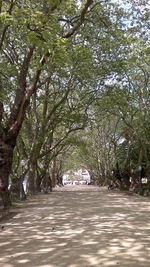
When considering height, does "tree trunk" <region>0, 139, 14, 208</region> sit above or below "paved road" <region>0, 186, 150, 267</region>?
above

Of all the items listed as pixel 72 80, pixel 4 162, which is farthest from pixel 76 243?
pixel 72 80

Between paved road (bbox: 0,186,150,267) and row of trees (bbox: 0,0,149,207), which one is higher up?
row of trees (bbox: 0,0,149,207)

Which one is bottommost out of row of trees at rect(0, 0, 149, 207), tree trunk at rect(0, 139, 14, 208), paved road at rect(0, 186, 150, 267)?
paved road at rect(0, 186, 150, 267)

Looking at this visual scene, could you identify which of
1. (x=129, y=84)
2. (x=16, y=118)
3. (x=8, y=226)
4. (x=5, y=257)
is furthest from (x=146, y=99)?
(x=5, y=257)

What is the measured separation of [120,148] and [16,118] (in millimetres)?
18503

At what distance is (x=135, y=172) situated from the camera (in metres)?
27.3

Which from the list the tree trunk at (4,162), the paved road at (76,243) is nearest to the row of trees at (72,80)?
the tree trunk at (4,162)

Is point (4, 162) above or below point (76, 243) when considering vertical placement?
→ above

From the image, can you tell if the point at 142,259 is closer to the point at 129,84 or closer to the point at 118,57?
the point at 118,57

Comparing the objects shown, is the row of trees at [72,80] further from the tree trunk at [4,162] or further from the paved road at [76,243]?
the paved road at [76,243]

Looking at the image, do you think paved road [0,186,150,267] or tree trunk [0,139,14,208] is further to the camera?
tree trunk [0,139,14,208]

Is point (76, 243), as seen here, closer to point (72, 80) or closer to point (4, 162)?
point (4, 162)

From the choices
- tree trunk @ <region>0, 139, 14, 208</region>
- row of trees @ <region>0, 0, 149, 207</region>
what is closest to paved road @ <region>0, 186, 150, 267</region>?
tree trunk @ <region>0, 139, 14, 208</region>

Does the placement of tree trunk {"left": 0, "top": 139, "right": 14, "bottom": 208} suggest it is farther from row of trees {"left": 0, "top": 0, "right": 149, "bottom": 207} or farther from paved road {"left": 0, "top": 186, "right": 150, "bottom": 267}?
paved road {"left": 0, "top": 186, "right": 150, "bottom": 267}
